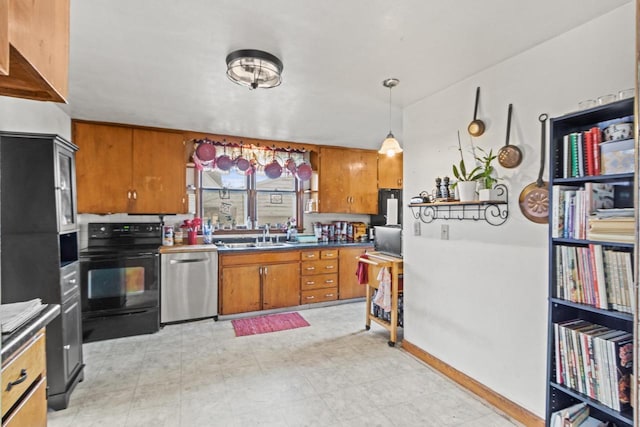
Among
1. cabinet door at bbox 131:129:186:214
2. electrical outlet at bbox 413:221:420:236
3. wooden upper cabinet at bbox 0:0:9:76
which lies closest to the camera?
wooden upper cabinet at bbox 0:0:9:76

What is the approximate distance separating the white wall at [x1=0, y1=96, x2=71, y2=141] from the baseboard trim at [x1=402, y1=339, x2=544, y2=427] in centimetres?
375

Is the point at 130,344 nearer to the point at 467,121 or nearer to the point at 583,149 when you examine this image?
the point at 467,121

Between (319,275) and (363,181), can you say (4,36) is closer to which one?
(319,275)

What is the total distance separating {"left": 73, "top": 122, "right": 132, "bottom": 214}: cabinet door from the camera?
11.5 feet

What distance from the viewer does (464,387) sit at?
2.40m

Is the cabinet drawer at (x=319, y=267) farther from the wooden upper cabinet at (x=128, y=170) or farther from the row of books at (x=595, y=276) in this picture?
the row of books at (x=595, y=276)

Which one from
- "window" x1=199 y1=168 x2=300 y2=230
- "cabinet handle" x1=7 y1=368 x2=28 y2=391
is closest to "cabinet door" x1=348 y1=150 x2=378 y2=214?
"window" x1=199 y1=168 x2=300 y2=230

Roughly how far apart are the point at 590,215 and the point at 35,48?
2.25 metres

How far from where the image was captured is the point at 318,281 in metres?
4.44

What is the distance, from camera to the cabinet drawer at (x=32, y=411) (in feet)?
3.73

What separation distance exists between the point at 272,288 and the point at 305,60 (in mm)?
2939

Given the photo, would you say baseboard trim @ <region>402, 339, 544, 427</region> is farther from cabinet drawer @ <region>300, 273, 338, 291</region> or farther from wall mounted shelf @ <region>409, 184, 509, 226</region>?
cabinet drawer @ <region>300, 273, 338, 291</region>

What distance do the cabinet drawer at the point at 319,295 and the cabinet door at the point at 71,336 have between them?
2.51 m

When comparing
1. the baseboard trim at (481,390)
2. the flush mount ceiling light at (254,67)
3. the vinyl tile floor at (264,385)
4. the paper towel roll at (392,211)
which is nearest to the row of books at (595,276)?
the baseboard trim at (481,390)
